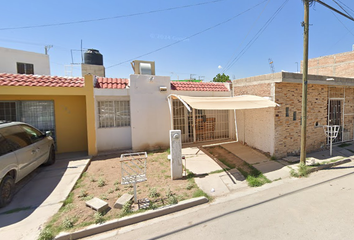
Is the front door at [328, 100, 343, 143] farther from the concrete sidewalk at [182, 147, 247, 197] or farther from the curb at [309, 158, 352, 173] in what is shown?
the concrete sidewalk at [182, 147, 247, 197]

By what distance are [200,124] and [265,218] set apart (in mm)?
7308

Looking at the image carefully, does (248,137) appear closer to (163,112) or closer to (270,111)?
(270,111)

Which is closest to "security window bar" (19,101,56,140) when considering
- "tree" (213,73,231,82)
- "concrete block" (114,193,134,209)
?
"concrete block" (114,193,134,209)

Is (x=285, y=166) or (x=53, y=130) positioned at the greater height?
(x=53, y=130)

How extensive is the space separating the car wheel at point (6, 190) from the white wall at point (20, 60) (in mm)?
18539

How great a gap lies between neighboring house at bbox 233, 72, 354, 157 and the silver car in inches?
364

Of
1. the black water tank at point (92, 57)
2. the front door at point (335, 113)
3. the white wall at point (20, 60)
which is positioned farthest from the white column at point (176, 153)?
the white wall at point (20, 60)

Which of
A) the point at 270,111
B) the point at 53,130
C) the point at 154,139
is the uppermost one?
the point at 270,111

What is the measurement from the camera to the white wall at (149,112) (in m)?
9.37

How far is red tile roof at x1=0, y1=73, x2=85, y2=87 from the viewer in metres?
7.54

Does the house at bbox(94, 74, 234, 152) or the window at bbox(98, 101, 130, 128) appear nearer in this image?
the house at bbox(94, 74, 234, 152)

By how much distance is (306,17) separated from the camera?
660 cm

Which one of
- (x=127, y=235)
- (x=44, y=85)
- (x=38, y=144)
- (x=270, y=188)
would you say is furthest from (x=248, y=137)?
(x=44, y=85)

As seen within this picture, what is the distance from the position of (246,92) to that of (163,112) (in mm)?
4661
